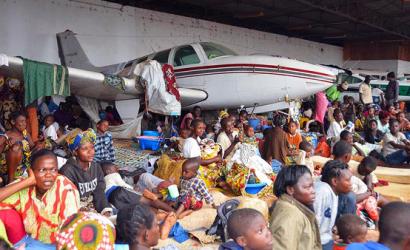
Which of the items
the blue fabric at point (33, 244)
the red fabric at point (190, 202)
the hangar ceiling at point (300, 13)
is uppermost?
the hangar ceiling at point (300, 13)

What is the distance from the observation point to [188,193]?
4055mm

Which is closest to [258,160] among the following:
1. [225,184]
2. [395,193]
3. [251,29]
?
[225,184]

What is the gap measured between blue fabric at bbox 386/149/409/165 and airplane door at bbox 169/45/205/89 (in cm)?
371

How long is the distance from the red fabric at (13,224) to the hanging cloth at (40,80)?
3614mm

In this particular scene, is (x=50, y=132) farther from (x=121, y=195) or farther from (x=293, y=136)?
(x=293, y=136)

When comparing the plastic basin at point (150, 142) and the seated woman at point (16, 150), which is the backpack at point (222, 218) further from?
the plastic basin at point (150, 142)

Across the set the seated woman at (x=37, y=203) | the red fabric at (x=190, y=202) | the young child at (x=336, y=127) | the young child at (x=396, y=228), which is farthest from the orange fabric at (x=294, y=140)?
the young child at (x=396, y=228)

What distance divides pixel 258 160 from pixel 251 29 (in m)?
12.7

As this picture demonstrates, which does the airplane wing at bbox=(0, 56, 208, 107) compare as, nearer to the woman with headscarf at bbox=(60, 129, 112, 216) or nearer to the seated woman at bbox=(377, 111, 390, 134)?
the woman with headscarf at bbox=(60, 129, 112, 216)

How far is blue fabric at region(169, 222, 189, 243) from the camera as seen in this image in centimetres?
337

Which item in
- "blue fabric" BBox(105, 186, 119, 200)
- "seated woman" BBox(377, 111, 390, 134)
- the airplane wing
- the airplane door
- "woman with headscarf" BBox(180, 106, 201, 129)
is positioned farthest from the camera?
the airplane door

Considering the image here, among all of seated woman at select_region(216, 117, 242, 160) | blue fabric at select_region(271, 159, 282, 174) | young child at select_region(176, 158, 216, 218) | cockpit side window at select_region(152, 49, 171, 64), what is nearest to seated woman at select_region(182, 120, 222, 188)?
seated woman at select_region(216, 117, 242, 160)

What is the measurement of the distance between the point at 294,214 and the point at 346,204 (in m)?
1.07

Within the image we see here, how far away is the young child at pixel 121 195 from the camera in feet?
11.0
